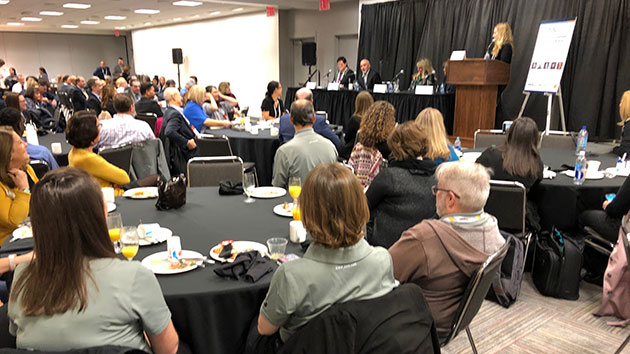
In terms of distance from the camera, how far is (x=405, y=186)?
101 inches

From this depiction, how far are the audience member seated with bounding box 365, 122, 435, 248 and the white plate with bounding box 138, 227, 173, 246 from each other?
45.3 inches

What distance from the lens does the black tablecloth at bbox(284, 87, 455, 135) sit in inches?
326

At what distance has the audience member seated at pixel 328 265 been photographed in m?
1.42

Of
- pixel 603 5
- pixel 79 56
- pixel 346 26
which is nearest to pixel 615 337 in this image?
pixel 603 5

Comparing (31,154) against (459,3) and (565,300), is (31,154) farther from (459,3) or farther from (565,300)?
(459,3)

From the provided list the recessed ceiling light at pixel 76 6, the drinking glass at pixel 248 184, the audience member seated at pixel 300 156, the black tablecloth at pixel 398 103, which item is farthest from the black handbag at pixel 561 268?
the recessed ceiling light at pixel 76 6

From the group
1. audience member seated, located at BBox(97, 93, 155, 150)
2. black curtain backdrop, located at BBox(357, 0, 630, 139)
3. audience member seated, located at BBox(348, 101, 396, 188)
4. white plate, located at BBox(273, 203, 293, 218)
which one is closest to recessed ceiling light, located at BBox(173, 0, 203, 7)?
black curtain backdrop, located at BBox(357, 0, 630, 139)

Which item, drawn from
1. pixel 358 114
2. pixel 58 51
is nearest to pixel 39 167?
pixel 358 114

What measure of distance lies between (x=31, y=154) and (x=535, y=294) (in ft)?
13.4

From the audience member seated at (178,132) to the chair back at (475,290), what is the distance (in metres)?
4.21

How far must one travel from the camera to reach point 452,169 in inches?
80.2

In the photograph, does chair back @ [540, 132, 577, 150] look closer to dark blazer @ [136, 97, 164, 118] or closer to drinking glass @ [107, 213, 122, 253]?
drinking glass @ [107, 213, 122, 253]

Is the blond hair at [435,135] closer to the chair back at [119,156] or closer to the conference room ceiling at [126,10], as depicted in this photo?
the chair back at [119,156]

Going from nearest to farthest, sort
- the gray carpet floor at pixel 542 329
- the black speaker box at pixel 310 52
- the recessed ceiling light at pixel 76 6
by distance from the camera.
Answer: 1. the gray carpet floor at pixel 542 329
2. the black speaker box at pixel 310 52
3. the recessed ceiling light at pixel 76 6
